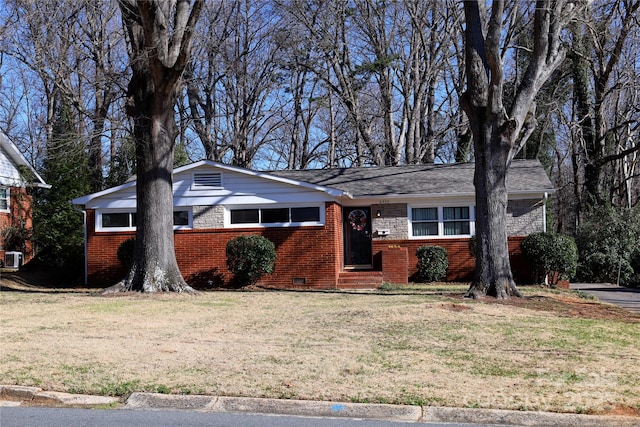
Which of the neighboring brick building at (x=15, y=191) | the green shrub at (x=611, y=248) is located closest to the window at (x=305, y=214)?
the green shrub at (x=611, y=248)

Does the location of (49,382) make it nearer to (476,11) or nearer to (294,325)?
(294,325)

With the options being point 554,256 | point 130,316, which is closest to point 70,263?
point 130,316

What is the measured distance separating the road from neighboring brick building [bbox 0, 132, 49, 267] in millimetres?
24837

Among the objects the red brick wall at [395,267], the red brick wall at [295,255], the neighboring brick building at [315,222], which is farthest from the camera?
the red brick wall at [395,267]

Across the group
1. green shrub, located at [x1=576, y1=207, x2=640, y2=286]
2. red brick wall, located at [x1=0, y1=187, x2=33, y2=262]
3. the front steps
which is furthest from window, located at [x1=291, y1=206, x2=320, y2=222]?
red brick wall, located at [x1=0, y1=187, x2=33, y2=262]

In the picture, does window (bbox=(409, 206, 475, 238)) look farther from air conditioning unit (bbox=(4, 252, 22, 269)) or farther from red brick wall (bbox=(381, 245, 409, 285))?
air conditioning unit (bbox=(4, 252, 22, 269))

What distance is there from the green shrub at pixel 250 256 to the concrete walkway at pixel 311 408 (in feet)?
44.1

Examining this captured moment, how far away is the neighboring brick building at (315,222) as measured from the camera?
22188 mm

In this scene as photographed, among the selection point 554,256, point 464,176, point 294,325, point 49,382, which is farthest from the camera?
point 464,176

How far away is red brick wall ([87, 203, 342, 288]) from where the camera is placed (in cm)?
2203

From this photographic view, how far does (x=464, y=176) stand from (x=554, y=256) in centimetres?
494

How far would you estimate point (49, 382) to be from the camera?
7977 millimetres

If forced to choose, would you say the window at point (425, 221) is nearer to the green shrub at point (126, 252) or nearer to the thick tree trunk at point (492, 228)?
the thick tree trunk at point (492, 228)

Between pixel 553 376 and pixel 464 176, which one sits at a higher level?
pixel 464 176
